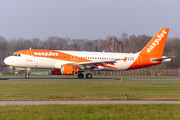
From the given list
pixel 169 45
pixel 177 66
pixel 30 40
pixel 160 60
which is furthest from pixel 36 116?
pixel 30 40

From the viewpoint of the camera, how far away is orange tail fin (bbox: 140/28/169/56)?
141ft

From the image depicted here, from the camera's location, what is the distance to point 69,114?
1079cm

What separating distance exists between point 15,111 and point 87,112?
10.5ft

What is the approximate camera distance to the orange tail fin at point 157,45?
141 feet

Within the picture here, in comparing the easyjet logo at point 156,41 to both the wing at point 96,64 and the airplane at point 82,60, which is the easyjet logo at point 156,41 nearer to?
the airplane at point 82,60

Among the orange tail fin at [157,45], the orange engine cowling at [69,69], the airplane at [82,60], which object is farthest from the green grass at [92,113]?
the orange tail fin at [157,45]

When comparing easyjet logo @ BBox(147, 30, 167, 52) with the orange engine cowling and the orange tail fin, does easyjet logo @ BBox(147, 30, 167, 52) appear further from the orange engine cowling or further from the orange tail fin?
the orange engine cowling

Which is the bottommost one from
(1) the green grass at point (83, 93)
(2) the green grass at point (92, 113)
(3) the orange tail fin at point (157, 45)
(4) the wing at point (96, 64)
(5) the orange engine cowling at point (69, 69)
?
(2) the green grass at point (92, 113)

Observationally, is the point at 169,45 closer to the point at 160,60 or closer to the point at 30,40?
the point at 160,60

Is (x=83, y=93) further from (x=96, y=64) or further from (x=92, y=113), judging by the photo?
(x=96, y=64)

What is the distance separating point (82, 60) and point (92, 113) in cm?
2831

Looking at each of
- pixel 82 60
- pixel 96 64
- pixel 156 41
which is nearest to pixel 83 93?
pixel 96 64

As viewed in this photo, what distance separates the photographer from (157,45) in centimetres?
4319

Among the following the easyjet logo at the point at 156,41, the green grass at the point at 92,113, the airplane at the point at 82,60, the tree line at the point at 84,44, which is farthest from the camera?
the tree line at the point at 84,44
